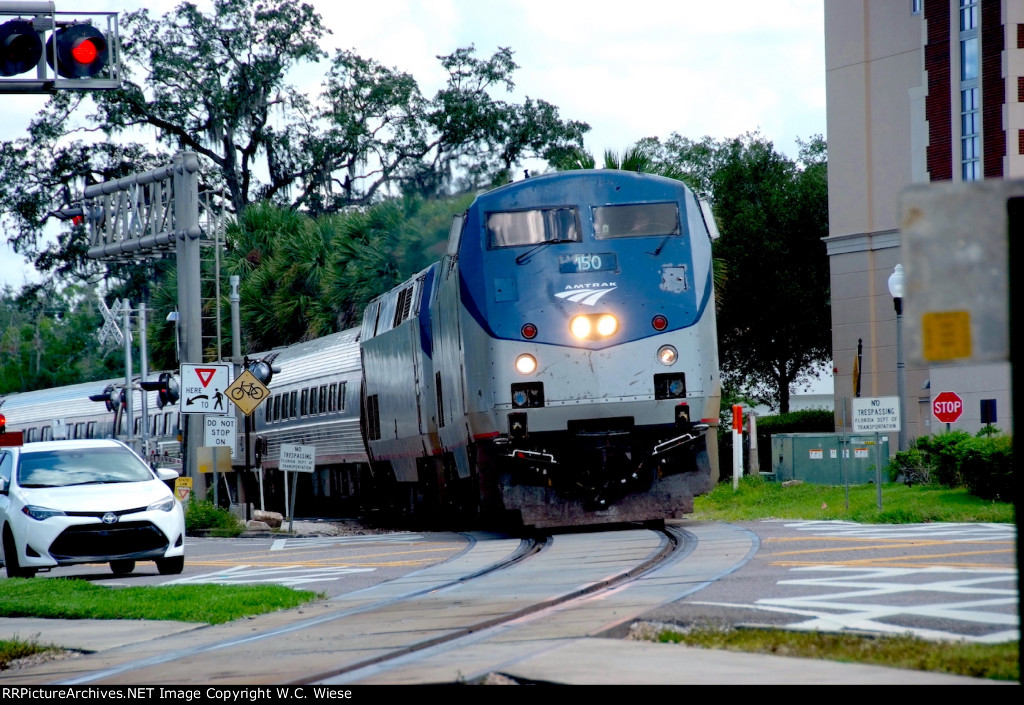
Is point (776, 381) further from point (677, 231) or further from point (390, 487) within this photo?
point (677, 231)

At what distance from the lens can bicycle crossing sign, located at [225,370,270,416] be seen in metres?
24.9

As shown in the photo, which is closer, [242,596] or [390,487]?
[242,596]

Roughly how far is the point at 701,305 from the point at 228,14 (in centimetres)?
4193

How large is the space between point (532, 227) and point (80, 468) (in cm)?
577

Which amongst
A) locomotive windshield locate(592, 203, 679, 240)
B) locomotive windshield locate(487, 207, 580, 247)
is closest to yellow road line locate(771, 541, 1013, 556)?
locomotive windshield locate(592, 203, 679, 240)

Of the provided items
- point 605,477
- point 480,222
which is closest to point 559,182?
point 480,222

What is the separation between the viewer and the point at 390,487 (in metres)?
27.4

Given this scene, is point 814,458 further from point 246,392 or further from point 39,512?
point 39,512

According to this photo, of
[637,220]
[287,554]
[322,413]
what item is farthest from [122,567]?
[322,413]

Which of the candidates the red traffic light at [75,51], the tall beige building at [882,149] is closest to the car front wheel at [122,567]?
the red traffic light at [75,51]

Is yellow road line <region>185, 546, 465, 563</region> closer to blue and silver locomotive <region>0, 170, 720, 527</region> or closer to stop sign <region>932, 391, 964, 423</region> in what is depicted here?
blue and silver locomotive <region>0, 170, 720, 527</region>

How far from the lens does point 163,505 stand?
16000 mm

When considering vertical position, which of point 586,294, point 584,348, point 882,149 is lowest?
point 584,348

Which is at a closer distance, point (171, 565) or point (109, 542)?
point (109, 542)
